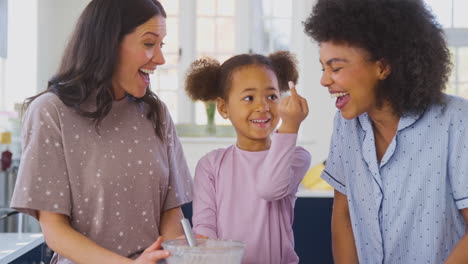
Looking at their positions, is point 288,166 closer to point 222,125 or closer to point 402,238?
point 402,238

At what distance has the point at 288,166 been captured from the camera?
1574 millimetres

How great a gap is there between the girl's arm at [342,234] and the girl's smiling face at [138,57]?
60 cm

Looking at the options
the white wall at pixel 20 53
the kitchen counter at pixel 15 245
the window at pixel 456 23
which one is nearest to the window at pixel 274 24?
the window at pixel 456 23

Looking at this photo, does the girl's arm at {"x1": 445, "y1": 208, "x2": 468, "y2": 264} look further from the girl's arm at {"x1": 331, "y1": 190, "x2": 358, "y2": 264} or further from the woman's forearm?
the woman's forearm

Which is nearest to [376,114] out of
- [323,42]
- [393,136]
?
[393,136]

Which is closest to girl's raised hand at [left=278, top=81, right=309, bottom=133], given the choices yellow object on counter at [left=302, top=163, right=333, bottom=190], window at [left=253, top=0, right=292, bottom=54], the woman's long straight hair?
the woman's long straight hair

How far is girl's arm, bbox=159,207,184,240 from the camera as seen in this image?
1.65 m

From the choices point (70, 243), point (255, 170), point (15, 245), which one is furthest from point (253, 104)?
point (15, 245)

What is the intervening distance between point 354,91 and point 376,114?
107mm

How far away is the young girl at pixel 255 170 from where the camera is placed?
159cm

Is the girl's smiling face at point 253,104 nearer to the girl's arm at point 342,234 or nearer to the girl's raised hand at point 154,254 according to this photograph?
the girl's arm at point 342,234

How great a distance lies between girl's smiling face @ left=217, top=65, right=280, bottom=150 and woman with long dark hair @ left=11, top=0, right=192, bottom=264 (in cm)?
→ 26

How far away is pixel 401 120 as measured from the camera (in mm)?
1586

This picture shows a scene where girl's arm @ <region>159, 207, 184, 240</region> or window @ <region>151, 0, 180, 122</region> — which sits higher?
window @ <region>151, 0, 180, 122</region>
